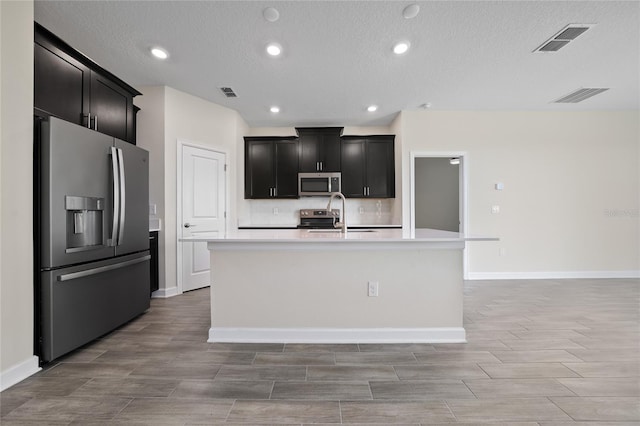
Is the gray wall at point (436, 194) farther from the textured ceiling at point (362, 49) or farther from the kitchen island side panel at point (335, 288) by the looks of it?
the kitchen island side panel at point (335, 288)

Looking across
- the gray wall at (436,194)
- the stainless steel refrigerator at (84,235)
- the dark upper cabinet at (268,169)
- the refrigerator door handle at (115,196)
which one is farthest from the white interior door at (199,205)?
the gray wall at (436,194)

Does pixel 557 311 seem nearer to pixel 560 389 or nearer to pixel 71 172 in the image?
pixel 560 389

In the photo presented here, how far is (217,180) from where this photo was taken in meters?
4.89

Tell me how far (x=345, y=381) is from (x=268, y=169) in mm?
4269

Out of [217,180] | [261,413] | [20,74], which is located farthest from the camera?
[217,180]

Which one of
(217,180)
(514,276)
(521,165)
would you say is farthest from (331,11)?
(514,276)

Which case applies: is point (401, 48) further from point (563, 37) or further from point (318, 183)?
point (318, 183)

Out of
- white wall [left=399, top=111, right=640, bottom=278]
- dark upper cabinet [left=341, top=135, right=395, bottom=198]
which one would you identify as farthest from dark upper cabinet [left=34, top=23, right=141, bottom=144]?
white wall [left=399, top=111, right=640, bottom=278]

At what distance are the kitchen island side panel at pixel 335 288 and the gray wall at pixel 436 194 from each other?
524 centimetres

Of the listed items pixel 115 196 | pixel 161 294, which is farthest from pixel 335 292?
pixel 161 294

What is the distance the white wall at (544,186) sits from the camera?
16.8ft

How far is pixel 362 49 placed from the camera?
10.4 ft

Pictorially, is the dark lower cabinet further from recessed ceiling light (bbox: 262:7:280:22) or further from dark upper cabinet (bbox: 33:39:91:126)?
recessed ceiling light (bbox: 262:7:280:22)

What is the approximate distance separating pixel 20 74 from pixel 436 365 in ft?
11.2
